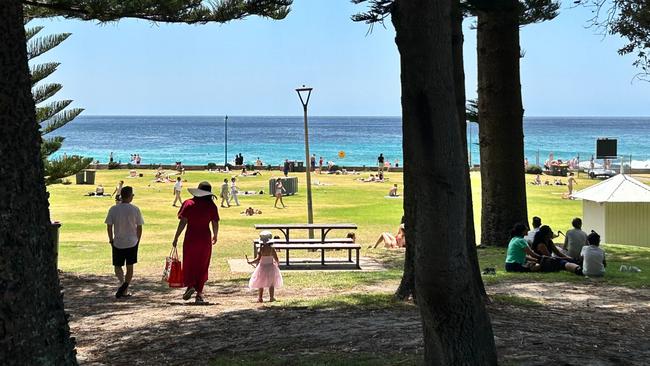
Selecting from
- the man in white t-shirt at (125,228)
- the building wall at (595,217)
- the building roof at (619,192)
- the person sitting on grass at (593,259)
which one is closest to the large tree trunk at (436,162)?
the man in white t-shirt at (125,228)

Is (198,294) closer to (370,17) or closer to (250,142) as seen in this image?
(370,17)

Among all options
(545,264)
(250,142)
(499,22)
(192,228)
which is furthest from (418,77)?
(250,142)

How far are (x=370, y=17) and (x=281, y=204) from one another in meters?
19.3

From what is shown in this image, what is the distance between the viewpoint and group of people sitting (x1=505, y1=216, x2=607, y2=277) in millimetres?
10148

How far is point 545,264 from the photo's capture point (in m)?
10.8

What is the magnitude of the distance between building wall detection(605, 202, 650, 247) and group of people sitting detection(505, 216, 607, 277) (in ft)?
11.9

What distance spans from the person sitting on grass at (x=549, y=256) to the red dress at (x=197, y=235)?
4.97 metres

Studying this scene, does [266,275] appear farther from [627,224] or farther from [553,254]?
[627,224]

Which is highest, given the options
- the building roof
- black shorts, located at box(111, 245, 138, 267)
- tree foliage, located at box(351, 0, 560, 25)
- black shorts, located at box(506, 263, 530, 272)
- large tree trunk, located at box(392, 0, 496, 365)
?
tree foliage, located at box(351, 0, 560, 25)

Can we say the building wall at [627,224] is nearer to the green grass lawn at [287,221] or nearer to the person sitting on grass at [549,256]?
the green grass lawn at [287,221]

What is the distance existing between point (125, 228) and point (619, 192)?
8964 mm

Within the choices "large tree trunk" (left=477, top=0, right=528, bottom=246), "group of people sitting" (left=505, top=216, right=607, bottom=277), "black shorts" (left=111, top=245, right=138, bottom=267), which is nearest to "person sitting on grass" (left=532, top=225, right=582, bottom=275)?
"group of people sitting" (left=505, top=216, right=607, bottom=277)

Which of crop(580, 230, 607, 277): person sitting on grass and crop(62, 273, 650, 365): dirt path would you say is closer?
crop(62, 273, 650, 365): dirt path

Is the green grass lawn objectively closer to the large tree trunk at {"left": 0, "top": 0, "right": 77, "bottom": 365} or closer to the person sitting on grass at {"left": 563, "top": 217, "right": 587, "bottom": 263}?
the person sitting on grass at {"left": 563, "top": 217, "right": 587, "bottom": 263}
